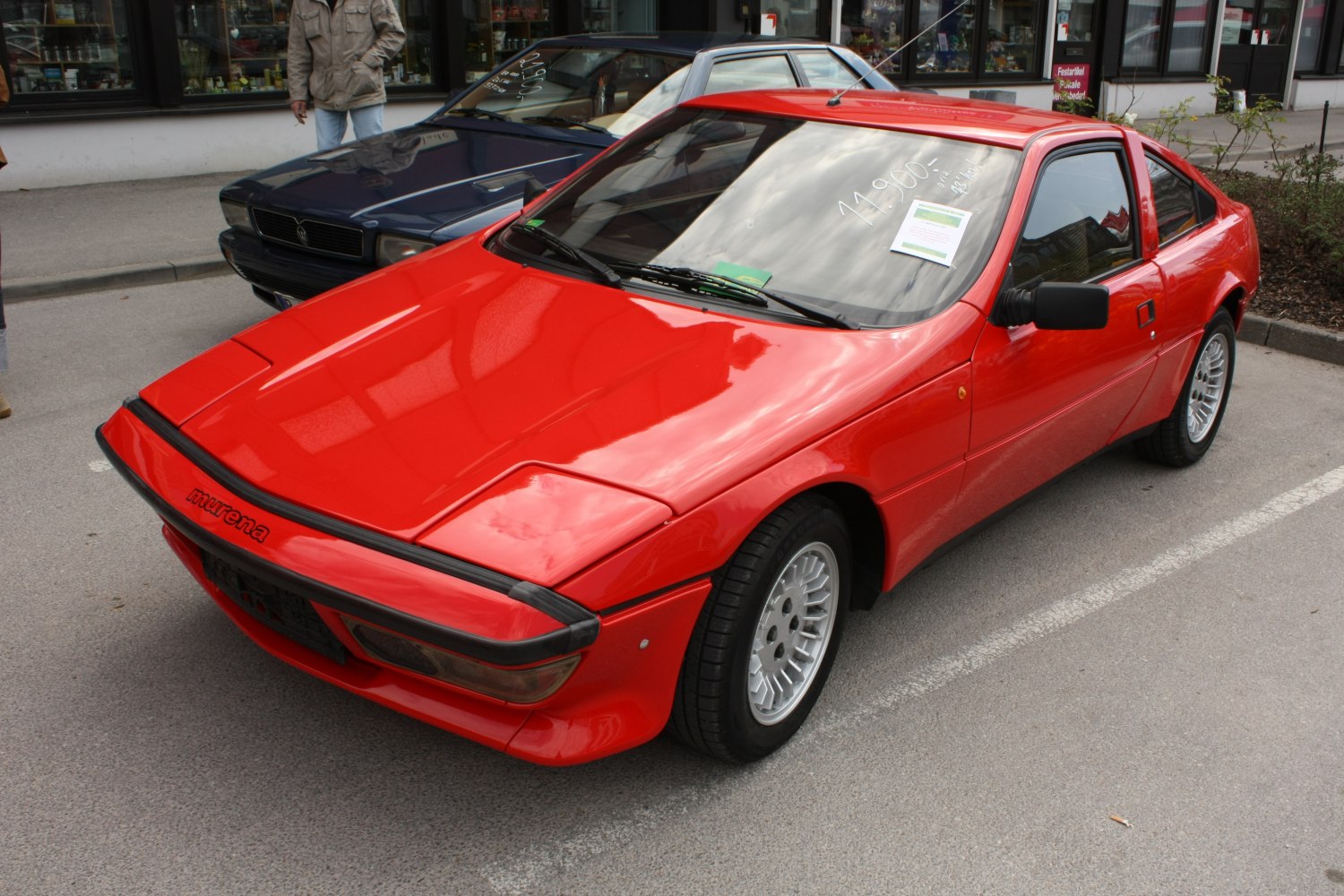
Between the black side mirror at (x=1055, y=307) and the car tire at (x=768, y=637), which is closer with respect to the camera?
the car tire at (x=768, y=637)

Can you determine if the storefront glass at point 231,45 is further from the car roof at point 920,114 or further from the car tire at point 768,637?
the car tire at point 768,637

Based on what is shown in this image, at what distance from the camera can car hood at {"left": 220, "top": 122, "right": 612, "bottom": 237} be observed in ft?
17.9

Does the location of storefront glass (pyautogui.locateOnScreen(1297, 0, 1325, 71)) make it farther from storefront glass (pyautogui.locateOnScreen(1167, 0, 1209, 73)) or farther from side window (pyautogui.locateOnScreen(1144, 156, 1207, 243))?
side window (pyautogui.locateOnScreen(1144, 156, 1207, 243))

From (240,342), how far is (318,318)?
0.23 meters

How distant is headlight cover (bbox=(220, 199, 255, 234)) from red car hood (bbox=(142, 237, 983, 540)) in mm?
2554

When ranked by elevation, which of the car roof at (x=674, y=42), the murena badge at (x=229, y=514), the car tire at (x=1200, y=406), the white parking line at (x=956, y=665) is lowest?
the white parking line at (x=956, y=665)

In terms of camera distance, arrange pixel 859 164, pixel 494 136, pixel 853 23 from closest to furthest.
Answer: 1. pixel 859 164
2. pixel 494 136
3. pixel 853 23

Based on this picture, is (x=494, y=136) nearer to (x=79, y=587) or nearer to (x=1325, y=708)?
(x=79, y=587)

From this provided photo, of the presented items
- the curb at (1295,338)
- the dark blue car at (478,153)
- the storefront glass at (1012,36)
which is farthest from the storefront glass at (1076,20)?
the curb at (1295,338)

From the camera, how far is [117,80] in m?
10.6

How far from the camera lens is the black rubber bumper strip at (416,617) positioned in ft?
7.69

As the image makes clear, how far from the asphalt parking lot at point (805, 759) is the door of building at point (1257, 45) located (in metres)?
17.8

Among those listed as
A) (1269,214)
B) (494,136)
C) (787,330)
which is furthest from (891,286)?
(1269,214)

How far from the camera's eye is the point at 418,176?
5.86 metres
